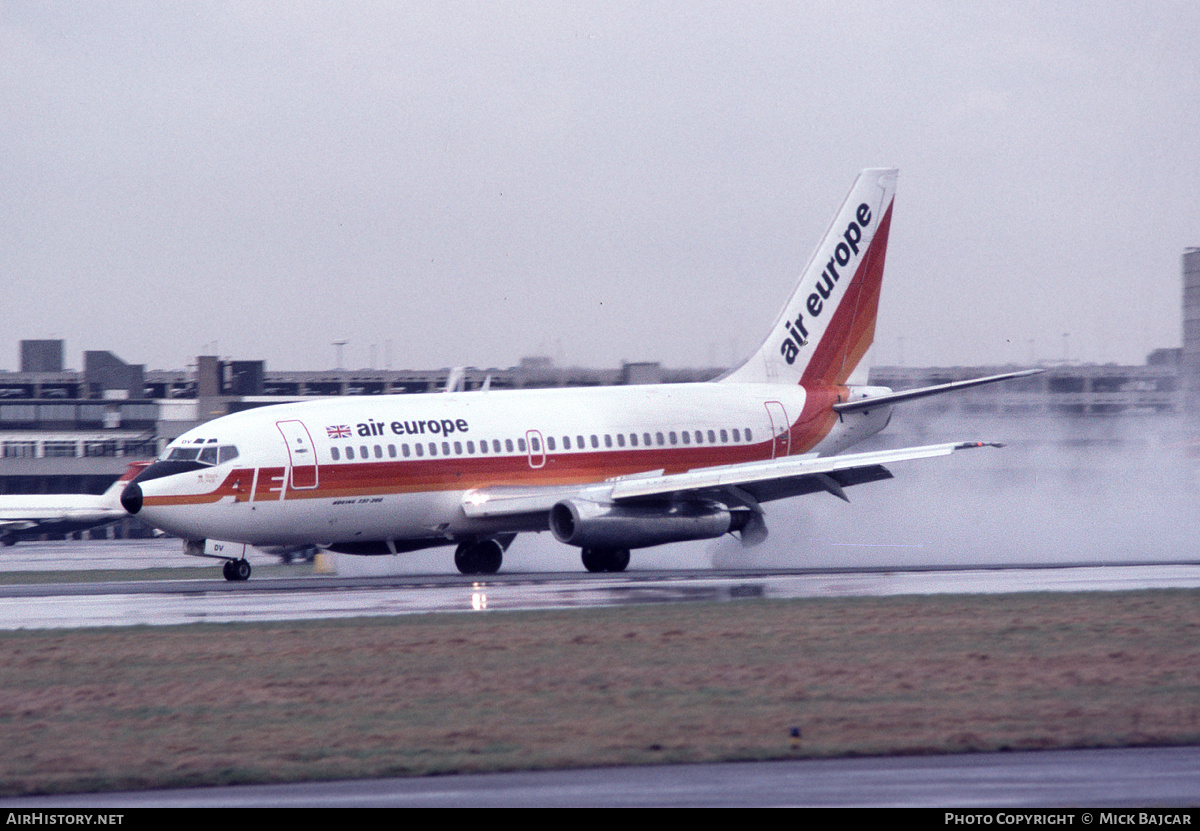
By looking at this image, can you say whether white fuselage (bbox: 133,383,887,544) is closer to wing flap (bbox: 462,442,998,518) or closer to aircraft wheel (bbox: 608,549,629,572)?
wing flap (bbox: 462,442,998,518)

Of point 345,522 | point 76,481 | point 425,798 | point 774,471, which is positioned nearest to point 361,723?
point 425,798

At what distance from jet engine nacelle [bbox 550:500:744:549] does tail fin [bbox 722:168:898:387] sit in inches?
307

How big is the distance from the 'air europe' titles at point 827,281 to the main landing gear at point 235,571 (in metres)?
16.9

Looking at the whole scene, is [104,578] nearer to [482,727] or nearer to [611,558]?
[611,558]

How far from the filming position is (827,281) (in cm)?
4256

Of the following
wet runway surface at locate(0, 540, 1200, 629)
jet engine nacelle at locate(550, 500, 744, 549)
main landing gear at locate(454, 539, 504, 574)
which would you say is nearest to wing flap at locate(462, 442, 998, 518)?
jet engine nacelle at locate(550, 500, 744, 549)

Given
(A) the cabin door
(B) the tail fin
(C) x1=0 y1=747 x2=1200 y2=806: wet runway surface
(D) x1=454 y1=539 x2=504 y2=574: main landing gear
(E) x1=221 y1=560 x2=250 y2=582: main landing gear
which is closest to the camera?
(C) x1=0 y1=747 x2=1200 y2=806: wet runway surface

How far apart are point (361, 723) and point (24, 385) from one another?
10211 centimetres

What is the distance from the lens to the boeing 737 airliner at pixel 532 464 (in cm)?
3192

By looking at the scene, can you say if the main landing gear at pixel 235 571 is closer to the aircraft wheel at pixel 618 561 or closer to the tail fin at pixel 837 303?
the aircraft wheel at pixel 618 561

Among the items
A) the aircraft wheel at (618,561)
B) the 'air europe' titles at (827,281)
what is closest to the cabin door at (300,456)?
the aircraft wheel at (618,561)

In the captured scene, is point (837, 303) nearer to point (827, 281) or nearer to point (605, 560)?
point (827, 281)

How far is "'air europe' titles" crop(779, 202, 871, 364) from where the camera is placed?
4197 centimetres
